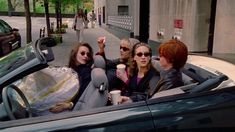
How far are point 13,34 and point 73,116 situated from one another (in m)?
10.7

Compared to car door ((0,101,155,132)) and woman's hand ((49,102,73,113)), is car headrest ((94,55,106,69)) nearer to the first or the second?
woman's hand ((49,102,73,113))

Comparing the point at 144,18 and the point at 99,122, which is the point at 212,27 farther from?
the point at 144,18

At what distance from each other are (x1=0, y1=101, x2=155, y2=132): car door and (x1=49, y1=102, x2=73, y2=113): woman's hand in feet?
2.22

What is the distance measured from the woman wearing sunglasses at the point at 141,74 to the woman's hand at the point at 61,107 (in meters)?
0.70

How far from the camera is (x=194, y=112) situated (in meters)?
2.22

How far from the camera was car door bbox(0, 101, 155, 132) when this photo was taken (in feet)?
7.08

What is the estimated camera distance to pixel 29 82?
3010mm

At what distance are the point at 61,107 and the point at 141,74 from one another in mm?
1087

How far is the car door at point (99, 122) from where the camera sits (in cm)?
216

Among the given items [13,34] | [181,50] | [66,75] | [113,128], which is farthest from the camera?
[13,34]

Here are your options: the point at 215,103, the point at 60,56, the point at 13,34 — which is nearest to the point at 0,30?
the point at 13,34

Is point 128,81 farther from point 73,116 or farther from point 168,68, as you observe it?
point 73,116

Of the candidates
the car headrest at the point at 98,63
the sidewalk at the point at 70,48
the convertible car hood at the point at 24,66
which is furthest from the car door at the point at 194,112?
the sidewalk at the point at 70,48

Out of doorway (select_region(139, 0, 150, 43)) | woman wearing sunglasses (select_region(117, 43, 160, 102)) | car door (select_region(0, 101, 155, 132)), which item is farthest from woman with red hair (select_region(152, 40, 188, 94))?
doorway (select_region(139, 0, 150, 43))
